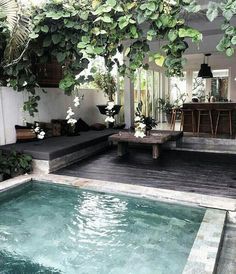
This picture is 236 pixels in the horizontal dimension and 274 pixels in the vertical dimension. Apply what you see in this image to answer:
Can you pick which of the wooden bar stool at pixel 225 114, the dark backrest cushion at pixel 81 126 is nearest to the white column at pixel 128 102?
the dark backrest cushion at pixel 81 126

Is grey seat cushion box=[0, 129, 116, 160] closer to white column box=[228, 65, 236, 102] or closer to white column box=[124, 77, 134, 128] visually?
white column box=[124, 77, 134, 128]

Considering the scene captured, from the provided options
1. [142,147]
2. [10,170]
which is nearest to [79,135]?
[142,147]

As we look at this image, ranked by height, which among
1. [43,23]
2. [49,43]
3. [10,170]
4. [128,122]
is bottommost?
[10,170]

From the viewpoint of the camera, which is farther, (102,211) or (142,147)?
(142,147)

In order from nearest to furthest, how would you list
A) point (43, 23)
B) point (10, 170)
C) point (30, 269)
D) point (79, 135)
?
point (30, 269), point (43, 23), point (10, 170), point (79, 135)

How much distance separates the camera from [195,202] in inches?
153

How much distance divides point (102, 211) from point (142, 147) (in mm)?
4094

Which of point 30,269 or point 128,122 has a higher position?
point 128,122

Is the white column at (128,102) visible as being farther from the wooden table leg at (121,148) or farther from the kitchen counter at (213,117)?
the wooden table leg at (121,148)

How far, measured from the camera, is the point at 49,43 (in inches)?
128

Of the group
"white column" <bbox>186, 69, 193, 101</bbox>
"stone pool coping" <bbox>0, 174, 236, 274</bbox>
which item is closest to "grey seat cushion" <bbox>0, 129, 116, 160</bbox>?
"stone pool coping" <bbox>0, 174, 236, 274</bbox>

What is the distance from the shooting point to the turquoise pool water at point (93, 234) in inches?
109

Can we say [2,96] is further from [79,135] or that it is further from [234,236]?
[234,236]

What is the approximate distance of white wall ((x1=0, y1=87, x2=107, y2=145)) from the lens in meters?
6.25
